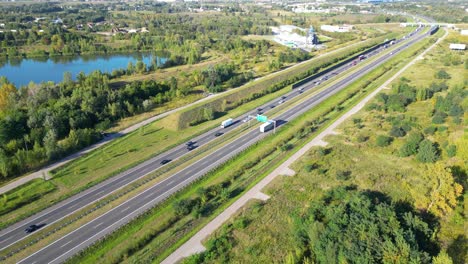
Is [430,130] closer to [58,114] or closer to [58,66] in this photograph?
[58,114]

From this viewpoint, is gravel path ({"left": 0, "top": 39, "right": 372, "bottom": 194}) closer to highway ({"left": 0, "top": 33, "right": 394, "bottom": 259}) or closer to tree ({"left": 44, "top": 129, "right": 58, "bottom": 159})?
tree ({"left": 44, "top": 129, "right": 58, "bottom": 159})

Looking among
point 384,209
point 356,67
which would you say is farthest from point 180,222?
point 356,67

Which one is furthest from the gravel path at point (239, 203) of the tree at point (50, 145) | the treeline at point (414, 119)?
the tree at point (50, 145)

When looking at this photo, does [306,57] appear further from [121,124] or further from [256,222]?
[256,222]

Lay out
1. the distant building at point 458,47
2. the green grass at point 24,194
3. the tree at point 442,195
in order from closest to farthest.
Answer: the tree at point 442,195, the green grass at point 24,194, the distant building at point 458,47

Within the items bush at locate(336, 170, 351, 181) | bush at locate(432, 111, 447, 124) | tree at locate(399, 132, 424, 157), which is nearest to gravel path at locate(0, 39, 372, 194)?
bush at locate(336, 170, 351, 181)

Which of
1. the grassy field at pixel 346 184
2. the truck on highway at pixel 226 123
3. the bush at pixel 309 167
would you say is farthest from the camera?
the truck on highway at pixel 226 123

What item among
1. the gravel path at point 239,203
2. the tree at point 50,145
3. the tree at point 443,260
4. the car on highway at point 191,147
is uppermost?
the tree at point 50,145

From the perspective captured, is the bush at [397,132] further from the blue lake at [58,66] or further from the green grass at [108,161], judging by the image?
the blue lake at [58,66]
